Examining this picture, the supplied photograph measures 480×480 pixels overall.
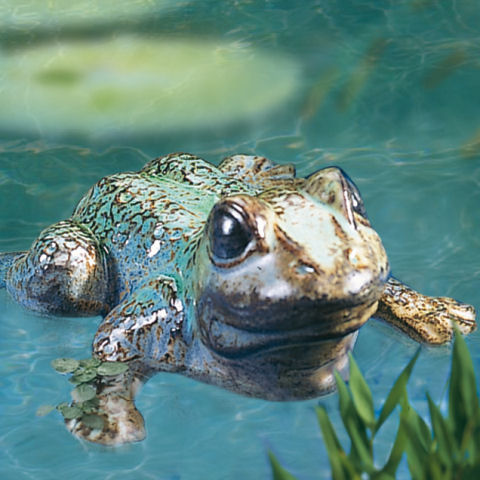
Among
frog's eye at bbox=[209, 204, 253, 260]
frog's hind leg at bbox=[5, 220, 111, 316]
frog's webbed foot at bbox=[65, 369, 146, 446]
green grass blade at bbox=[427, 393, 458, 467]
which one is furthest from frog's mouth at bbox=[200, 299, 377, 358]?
frog's hind leg at bbox=[5, 220, 111, 316]

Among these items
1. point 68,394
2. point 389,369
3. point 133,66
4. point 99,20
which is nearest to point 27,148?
point 133,66

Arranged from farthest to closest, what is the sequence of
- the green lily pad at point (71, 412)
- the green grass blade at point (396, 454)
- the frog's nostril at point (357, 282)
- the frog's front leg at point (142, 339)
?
the frog's front leg at point (142, 339) → the green lily pad at point (71, 412) → the frog's nostril at point (357, 282) → the green grass blade at point (396, 454)

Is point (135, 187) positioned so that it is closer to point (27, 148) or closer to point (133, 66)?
point (27, 148)

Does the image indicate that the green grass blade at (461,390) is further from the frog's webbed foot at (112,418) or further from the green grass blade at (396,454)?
the frog's webbed foot at (112,418)

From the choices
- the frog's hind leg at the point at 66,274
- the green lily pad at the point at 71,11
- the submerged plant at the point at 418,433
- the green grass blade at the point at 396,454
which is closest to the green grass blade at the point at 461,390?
the submerged plant at the point at 418,433

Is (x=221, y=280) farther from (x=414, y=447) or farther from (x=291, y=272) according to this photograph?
(x=414, y=447)
